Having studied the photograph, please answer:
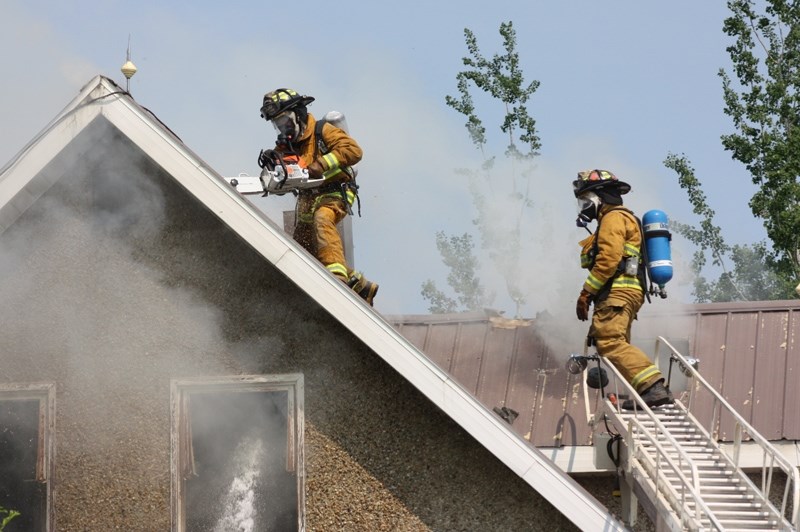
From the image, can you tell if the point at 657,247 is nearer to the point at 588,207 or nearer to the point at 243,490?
the point at 588,207

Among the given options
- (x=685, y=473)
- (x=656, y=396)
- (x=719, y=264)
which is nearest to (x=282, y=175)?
(x=656, y=396)

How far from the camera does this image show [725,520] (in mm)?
9055

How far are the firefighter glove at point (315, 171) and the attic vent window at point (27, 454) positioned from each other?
2.27 meters

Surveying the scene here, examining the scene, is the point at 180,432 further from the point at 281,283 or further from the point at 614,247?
the point at 614,247

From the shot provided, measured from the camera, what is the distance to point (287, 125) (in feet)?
35.0

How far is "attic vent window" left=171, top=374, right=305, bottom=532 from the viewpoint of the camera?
9.25 meters

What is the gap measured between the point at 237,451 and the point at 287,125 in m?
2.38

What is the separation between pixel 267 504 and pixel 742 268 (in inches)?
954

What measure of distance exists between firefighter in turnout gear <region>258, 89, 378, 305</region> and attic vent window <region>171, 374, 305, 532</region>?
4.36 feet

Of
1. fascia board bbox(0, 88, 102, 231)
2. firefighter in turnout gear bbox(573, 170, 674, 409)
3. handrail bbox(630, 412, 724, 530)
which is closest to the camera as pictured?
handrail bbox(630, 412, 724, 530)

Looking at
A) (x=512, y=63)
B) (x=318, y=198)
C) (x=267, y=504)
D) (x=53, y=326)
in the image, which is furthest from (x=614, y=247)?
(x=512, y=63)

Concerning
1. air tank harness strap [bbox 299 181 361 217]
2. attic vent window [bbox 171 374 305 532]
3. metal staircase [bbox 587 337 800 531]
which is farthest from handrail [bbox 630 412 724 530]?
air tank harness strap [bbox 299 181 361 217]

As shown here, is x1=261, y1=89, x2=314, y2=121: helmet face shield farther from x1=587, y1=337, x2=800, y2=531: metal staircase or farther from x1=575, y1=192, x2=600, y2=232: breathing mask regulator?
x1=587, y1=337, x2=800, y2=531: metal staircase

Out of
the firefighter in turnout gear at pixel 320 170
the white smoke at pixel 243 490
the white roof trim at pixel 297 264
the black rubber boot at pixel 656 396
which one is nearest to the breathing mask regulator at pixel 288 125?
the firefighter in turnout gear at pixel 320 170
